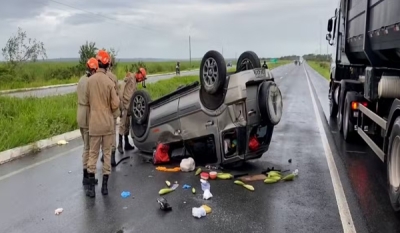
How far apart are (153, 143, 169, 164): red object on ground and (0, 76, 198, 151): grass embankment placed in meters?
3.01

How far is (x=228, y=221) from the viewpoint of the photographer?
5.00 m

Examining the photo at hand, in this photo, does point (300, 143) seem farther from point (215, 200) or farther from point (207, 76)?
point (215, 200)

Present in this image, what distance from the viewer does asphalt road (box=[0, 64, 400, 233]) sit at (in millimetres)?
4910

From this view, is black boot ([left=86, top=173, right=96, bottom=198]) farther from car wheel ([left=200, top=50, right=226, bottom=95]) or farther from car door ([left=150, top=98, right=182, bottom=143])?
car wheel ([left=200, top=50, right=226, bottom=95])

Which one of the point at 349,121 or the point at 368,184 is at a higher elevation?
the point at 349,121

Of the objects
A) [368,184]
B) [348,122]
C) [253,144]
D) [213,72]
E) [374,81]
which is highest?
[213,72]

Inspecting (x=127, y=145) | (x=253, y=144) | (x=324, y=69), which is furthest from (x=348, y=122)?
(x=324, y=69)

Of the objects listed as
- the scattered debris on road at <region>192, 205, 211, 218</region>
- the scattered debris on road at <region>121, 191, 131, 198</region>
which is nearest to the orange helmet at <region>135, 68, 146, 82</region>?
the scattered debris on road at <region>121, 191, 131, 198</region>

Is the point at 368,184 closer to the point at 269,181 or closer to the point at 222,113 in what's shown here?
the point at 269,181

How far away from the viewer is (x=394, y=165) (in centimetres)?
554

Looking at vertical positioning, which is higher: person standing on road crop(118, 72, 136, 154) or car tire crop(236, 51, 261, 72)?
car tire crop(236, 51, 261, 72)

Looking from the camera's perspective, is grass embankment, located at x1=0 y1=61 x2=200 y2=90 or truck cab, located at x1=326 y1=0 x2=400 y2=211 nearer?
truck cab, located at x1=326 y1=0 x2=400 y2=211

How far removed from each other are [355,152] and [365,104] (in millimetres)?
976

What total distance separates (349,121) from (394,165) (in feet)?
12.9
